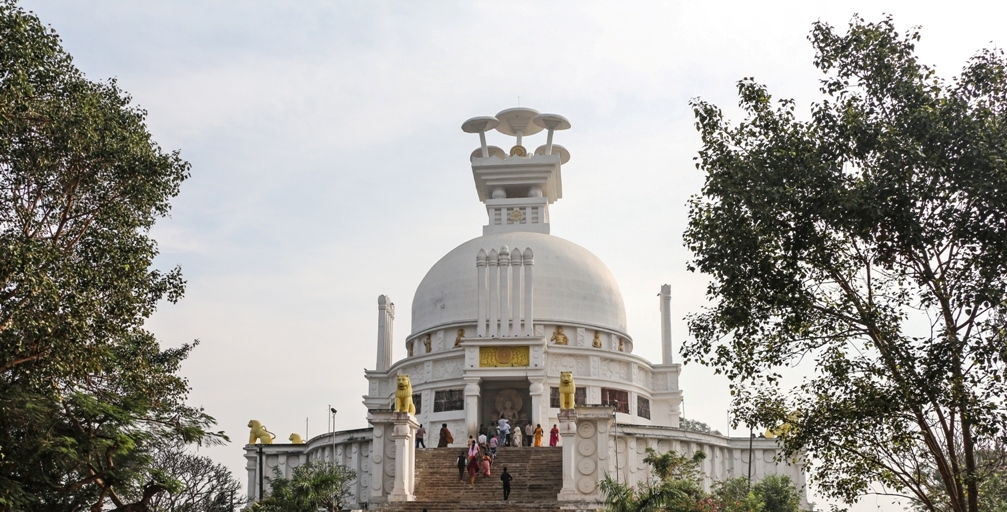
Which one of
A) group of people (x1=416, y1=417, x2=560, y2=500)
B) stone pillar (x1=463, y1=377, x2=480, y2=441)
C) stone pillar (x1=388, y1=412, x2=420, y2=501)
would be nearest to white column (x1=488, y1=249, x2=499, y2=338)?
stone pillar (x1=463, y1=377, x2=480, y2=441)

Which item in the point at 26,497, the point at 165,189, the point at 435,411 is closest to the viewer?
the point at 26,497

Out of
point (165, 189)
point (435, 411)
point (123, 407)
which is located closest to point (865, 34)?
point (165, 189)

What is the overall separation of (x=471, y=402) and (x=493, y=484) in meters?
12.2

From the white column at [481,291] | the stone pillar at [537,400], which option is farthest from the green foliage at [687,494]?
the white column at [481,291]

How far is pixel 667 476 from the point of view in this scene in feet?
114

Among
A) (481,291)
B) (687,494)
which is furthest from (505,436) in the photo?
(687,494)

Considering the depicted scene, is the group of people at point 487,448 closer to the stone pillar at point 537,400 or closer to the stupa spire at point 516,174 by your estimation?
the stone pillar at point 537,400

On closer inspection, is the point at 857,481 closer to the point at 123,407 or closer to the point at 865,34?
the point at 865,34

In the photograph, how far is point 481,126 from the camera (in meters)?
52.1

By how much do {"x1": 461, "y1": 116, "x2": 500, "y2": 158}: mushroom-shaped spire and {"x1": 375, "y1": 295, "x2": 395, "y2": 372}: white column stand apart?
879 cm

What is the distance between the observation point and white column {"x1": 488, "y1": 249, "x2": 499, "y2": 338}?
147 ft

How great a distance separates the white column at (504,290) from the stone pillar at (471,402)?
2.40 meters

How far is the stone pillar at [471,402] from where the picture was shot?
42625mm

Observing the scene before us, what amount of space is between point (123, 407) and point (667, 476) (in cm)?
1896
